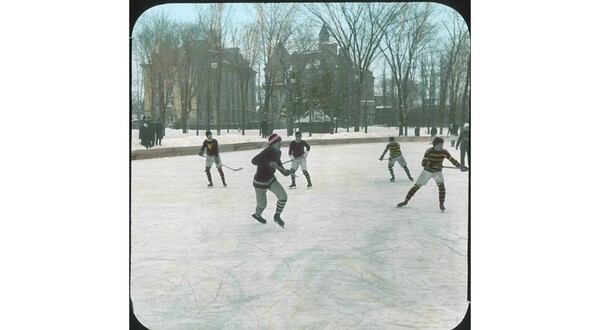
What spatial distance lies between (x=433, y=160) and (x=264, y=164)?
54.7 inches

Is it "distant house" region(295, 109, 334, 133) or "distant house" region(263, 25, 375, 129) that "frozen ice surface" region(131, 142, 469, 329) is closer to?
"distant house" region(295, 109, 334, 133)

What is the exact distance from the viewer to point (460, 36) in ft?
13.5

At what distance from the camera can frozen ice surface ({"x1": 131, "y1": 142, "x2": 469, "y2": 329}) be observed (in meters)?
4.06

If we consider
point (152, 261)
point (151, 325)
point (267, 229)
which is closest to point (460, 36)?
point (267, 229)

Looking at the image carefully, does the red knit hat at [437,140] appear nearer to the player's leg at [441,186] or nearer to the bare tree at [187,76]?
the player's leg at [441,186]

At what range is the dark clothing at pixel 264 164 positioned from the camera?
14.6 ft

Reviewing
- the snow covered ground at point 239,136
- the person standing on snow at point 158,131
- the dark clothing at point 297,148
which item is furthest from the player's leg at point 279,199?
the person standing on snow at point 158,131

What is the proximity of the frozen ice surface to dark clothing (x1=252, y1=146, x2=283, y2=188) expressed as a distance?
0.22 ft

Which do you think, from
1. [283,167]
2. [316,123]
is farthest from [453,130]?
[283,167]

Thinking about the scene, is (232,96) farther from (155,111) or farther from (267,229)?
(267,229)

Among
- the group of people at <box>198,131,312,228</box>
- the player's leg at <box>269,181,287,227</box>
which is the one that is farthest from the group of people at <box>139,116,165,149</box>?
the player's leg at <box>269,181,287,227</box>

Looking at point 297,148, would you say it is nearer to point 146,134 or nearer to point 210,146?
point 210,146

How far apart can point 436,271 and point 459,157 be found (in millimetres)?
909

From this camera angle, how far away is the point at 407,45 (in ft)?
14.5
